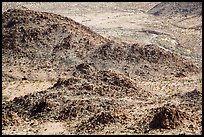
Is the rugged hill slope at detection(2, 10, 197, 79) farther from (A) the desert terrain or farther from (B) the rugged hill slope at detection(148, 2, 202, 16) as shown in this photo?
(B) the rugged hill slope at detection(148, 2, 202, 16)

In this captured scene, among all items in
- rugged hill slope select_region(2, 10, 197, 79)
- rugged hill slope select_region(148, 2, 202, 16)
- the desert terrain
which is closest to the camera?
the desert terrain

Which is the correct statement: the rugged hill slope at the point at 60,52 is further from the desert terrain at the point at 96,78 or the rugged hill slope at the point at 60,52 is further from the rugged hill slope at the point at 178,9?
the rugged hill slope at the point at 178,9

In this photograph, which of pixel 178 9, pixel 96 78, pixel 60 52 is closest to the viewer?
pixel 96 78

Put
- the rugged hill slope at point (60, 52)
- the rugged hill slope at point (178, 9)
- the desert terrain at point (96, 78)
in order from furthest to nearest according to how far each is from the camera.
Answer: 1. the rugged hill slope at point (178, 9)
2. the rugged hill slope at point (60, 52)
3. the desert terrain at point (96, 78)

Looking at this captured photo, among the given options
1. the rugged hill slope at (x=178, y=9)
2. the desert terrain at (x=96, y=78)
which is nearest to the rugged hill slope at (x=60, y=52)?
the desert terrain at (x=96, y=78)

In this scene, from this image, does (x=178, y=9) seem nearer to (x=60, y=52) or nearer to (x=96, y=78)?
(x=60, y=52)

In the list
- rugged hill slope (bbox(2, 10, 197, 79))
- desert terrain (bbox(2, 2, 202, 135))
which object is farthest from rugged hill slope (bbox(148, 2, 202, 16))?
rugged hill slope (bbox(2, 10, 197, 79))

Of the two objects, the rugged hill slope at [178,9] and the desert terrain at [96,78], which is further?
the rugged hill slope at [178,9]

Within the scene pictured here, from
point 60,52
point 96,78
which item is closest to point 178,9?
point 60,52
